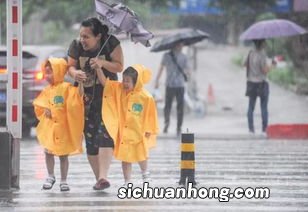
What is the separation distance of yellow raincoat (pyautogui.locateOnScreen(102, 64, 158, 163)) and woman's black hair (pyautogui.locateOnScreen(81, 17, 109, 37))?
50 centimetres

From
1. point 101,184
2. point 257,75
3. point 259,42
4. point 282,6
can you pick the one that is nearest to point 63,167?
point 101,184

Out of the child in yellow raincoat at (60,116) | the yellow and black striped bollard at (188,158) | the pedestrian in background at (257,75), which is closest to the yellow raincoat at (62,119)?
the child in yellow raincoat at (60,116)

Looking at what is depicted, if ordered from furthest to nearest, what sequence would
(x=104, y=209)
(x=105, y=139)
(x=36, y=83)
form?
(x=36, y=83) < (x=105, y=139) < (x=104, y=209)

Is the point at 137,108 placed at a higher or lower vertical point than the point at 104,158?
higher

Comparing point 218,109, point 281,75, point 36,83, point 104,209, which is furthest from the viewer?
point 281,75

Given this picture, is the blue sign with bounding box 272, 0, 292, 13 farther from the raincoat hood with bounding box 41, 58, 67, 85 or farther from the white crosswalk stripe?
the raincoat hood with bounding box 41, 58, 67, 85

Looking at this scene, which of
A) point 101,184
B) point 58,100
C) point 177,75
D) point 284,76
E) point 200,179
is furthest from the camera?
point 284,76

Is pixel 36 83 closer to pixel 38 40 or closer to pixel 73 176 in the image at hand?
pixel 73 176

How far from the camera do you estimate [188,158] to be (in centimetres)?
901

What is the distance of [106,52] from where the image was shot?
8711 mm

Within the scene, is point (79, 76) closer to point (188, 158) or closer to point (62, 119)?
point (62, 119)

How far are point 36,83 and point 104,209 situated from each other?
757 centimetres

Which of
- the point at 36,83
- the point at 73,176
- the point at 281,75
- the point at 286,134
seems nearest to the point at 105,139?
the point at 73,176

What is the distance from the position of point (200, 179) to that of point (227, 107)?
1645 cm
